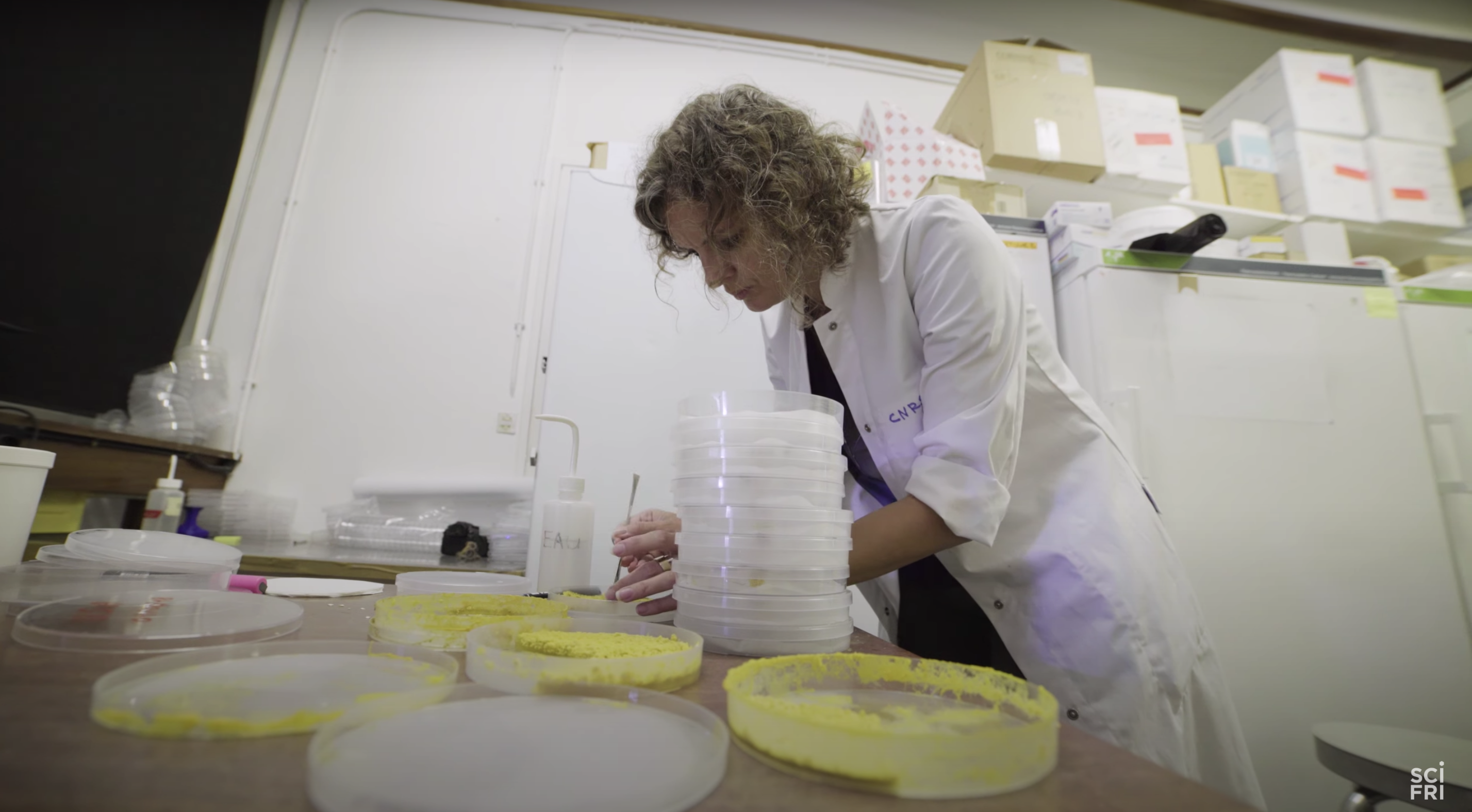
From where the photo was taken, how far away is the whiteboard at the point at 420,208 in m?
2.14

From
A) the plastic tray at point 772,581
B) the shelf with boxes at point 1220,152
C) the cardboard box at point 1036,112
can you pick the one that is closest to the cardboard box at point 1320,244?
the shelf with boxes at point 1220,152

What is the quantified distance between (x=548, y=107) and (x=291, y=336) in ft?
4.49

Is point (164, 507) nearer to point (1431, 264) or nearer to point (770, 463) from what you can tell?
point (770, 463)

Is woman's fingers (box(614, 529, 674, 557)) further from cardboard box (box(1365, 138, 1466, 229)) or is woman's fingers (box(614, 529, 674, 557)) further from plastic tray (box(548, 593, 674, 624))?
cardboard box (box(1365, 138, 1466, 229))

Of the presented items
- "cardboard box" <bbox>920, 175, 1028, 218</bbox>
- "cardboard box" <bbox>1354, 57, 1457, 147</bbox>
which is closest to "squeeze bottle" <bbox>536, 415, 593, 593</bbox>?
"cardboard box" <bbox>920, 175, 1028, 218</bbox>

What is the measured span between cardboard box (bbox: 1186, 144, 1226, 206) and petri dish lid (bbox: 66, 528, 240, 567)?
2813mm

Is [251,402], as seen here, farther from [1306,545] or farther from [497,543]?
[1306,545]

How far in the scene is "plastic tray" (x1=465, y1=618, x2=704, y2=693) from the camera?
1.21 feet

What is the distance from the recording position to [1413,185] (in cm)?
215

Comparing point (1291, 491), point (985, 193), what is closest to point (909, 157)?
point (985, 193)

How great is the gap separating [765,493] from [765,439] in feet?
0.19

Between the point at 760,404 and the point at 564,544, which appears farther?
the point at 564,544

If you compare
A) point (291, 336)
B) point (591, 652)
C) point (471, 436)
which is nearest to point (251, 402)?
point (291, 336)

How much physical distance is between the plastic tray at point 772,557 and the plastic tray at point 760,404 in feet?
0.48
